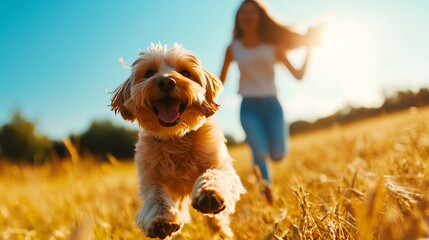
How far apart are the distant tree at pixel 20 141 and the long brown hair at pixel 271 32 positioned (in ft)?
157

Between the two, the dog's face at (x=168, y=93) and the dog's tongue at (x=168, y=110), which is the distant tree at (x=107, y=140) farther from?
the dog's tongue at (x=168, y=110)

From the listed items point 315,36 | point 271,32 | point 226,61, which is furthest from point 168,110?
point 271,32

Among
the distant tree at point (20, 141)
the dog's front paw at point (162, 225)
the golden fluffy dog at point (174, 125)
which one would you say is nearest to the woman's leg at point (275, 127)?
the golden fluffy dog at point (174, 125)

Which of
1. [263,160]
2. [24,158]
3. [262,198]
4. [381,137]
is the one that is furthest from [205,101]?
[24,158]

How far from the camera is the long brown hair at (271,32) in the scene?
7.68m

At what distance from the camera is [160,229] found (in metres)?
3.32

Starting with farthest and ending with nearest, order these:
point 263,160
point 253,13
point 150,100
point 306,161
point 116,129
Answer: point 116,129 < point 306,161 < point 253,13 < point 263,160 < point 150,100

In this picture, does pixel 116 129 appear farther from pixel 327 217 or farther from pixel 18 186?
pixel 327 217

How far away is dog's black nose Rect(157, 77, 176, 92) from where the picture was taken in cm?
391

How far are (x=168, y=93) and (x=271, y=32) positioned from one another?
427 cm

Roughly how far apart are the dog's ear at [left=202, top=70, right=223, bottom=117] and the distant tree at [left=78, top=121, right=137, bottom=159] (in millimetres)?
47577

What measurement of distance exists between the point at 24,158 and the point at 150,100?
51.1 m

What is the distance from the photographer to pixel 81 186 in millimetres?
7191

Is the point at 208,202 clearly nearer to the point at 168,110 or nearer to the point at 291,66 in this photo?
the point at 168,110
